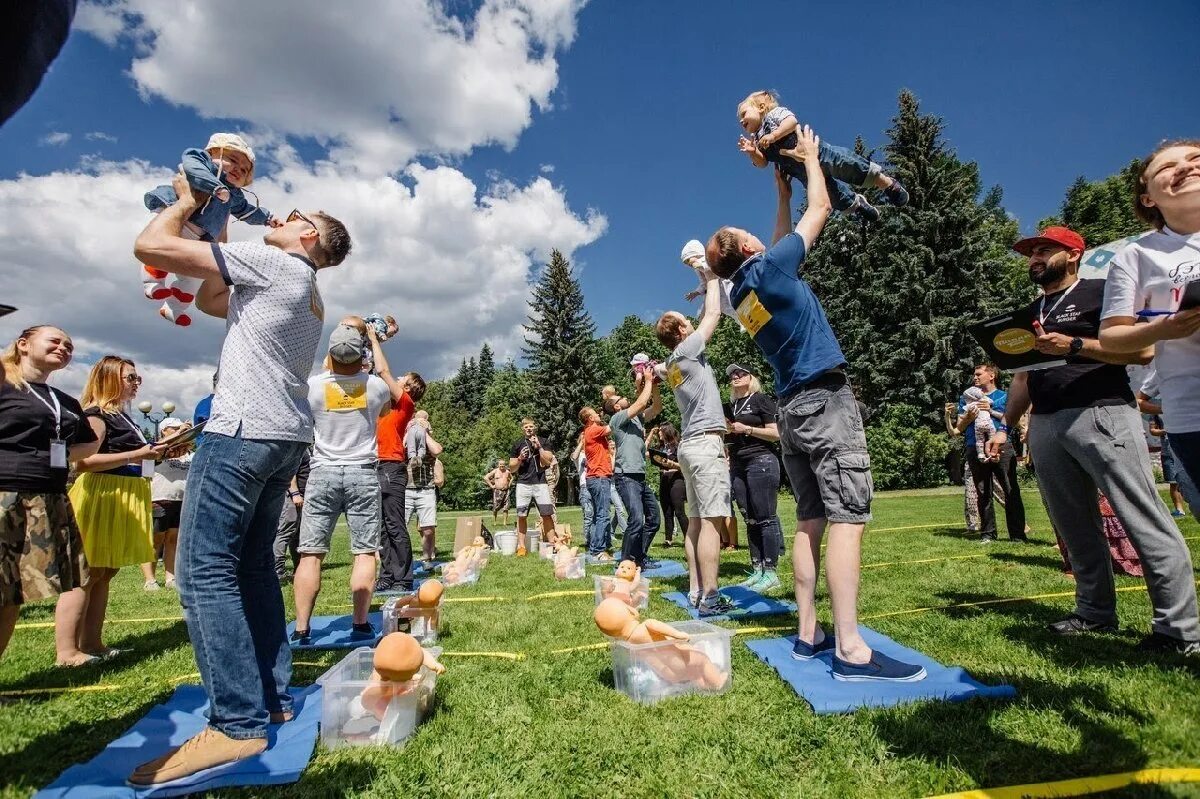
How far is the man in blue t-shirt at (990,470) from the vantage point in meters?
7.76

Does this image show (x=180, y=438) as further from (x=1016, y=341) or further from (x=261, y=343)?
(x=1016, y=341)

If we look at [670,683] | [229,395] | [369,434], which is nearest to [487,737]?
[670,683]

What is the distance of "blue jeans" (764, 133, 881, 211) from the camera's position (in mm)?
3357

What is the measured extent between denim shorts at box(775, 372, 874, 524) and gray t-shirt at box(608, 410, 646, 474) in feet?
13.2

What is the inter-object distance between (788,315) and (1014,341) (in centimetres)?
116

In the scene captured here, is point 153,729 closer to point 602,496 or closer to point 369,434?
point 369,434

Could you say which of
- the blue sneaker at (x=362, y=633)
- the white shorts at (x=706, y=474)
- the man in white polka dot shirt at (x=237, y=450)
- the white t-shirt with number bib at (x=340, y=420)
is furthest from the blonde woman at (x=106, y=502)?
the white shorts at (x=706, y=474)

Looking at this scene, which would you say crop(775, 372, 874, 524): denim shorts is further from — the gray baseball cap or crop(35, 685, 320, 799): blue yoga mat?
the gray baseball cap

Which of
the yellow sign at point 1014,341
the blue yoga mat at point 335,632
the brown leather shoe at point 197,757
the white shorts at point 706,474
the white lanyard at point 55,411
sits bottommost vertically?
the blue yoga mat at point 335,632

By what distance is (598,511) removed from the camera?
29.9ft

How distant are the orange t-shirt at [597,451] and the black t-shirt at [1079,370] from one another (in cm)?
613

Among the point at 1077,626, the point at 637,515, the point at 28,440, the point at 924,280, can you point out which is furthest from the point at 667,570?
the point at 924,280

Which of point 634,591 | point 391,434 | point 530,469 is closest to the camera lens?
point 634,591

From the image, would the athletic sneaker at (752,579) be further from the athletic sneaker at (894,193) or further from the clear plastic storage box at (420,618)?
the athletic sneaker at (894,193)
